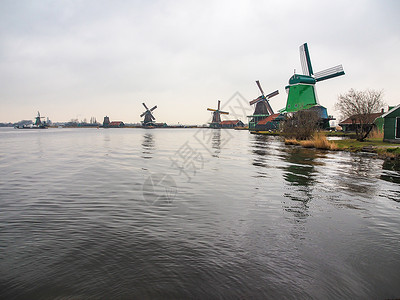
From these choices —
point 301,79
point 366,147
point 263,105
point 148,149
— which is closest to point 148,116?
point 263,105

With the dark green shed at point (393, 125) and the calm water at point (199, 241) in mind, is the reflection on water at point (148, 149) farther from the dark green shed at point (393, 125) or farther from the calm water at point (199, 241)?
the dark green shed at point (393, 125)

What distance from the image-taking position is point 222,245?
6.98 meters

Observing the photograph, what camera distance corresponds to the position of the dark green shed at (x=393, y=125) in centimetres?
3409

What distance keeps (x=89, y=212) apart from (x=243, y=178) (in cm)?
1000

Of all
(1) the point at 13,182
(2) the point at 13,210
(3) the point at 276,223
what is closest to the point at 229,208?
(3) the point at 276,223

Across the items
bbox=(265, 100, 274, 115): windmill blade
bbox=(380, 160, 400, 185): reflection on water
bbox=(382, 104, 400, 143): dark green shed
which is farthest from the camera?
bbox=(265, 100, 274, 115): windmill blade

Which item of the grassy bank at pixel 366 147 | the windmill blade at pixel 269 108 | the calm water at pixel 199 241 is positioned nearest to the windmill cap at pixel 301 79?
the grassy bank at pixel 366 147

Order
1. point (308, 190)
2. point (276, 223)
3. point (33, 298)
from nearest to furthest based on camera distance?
point (33, 298) < point (276, 223) < point (308, 190)

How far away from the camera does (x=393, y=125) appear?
34594 millimetres

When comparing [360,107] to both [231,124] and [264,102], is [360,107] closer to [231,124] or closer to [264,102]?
[264,102]

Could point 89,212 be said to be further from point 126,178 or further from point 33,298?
point 126,178

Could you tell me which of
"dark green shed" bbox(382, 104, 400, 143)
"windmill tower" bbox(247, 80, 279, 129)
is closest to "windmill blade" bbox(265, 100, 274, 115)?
"windmill tower" bbox(247, 80, 279, 129)

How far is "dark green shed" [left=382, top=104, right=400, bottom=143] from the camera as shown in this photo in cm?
3409

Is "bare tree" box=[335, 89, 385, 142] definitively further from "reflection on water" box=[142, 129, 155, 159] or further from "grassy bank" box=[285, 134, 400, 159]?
"reflection on water" box=[142, 129, 155, 159]
